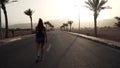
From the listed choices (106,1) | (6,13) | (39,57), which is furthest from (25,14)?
(39,57)

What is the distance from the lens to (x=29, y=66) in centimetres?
1077

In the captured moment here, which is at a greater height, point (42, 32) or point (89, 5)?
point (89, 5)

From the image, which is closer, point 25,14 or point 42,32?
point 42,32

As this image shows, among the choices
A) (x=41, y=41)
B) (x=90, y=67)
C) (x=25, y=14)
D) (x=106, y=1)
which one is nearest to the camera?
(x=90, y=67)

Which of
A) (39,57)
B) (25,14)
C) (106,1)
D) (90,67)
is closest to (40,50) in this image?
(39,57)

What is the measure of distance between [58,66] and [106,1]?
3500 centimetres

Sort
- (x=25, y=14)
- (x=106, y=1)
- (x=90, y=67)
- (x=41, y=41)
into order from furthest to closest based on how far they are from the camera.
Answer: (x=25, y=14)
(x=106, y=1)
(x=41, y=41)
(x=90, y=67)

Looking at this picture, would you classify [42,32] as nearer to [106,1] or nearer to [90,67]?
[90,67]

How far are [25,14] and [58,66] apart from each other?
252 ft

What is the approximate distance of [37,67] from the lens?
34.5 feet

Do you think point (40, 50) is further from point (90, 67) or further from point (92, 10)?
point (92, 10)

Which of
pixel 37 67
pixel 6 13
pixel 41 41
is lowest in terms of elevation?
pixel 37 67

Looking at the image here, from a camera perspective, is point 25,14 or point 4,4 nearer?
point 4,4

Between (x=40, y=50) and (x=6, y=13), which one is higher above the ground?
(x=6, y=13)
